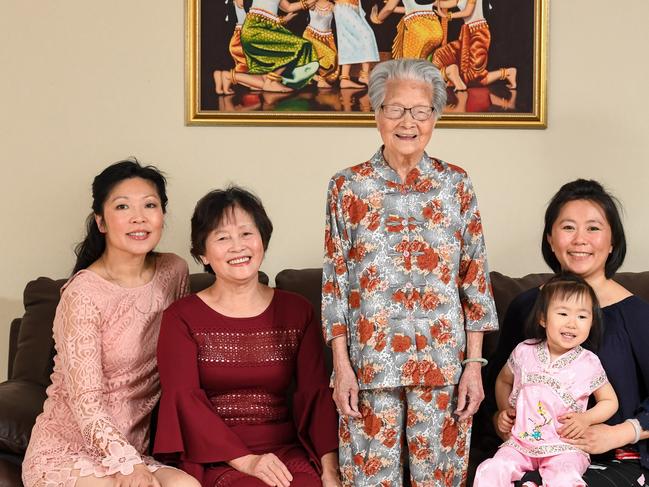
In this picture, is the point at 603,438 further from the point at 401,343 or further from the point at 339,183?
the point at 339,183

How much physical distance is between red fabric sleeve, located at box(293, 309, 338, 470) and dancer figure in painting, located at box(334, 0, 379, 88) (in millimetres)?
1161

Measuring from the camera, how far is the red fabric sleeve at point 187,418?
2443 millimetres

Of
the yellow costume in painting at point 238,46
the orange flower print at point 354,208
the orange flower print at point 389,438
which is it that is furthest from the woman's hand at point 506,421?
the yellow costume in painting at point 238,46

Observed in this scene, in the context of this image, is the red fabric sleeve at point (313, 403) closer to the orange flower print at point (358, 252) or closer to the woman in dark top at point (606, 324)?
the orange flower print at point (358, 252)

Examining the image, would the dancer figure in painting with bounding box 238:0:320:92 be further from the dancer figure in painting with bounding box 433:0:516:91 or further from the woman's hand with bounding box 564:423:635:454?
the woman's hand with bounding box 564:423:635:454

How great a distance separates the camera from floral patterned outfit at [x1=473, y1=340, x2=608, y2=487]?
2.32 metres

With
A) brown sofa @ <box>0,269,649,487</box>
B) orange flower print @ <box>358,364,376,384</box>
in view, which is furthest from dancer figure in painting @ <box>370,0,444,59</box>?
orange flower print @ <box>358,364,376,384</box>

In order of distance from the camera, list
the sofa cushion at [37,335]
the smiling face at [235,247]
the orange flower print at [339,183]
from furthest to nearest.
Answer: the sofa cushion at [37,335]
the smiling face at [235,247]
the orange flower print at [339,183]

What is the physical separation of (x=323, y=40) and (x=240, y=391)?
1444mm

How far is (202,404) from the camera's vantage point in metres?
2.47

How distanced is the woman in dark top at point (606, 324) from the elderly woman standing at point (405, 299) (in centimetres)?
33

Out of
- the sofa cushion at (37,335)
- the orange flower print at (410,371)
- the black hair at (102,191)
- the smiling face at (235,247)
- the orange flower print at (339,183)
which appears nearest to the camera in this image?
the orange flower print at (410,371)

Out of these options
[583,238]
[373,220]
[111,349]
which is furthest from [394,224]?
[111,349]

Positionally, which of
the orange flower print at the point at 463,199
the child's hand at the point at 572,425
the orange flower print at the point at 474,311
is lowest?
the child's hand at the point at 572,425
